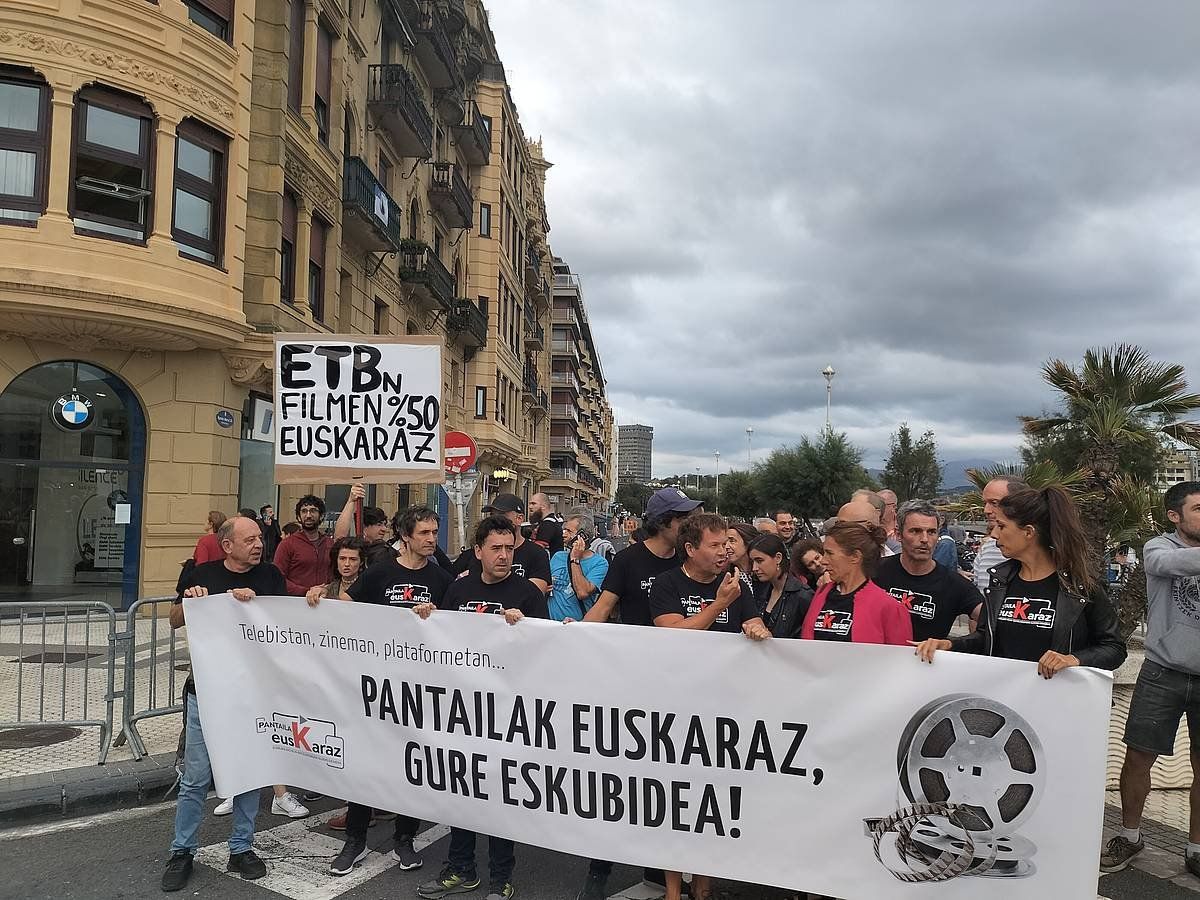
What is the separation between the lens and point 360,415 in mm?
6156

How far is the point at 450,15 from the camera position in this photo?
2827 centimetres

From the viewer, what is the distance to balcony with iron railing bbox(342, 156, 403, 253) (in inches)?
769

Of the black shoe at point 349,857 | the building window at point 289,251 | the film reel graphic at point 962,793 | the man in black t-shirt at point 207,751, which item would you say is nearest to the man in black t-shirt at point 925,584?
the film reel graphic at point 962,793

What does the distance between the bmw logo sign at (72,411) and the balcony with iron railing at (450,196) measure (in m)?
16.7

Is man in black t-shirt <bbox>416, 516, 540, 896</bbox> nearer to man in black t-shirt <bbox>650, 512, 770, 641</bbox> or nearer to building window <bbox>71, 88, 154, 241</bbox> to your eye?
man in black t-shirt <bbox>650, 512, 770, 641</bbox>

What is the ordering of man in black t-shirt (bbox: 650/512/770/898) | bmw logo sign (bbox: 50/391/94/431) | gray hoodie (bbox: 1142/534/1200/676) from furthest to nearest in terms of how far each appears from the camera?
bmw logo sign (bbox: 50/391/94/431) < gray hoodie (bbox: 1142/534/1200/676) < man in black t-shirt (bbox: 650/512/770/898)

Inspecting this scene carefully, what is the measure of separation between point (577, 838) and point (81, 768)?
387 centimetres

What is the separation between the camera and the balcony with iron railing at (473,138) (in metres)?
31.8

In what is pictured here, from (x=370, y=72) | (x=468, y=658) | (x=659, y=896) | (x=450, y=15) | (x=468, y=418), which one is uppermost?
(x=450, y=15)

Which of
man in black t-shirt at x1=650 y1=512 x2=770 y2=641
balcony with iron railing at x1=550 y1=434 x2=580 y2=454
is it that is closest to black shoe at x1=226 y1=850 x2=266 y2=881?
man in black t-shirt at x1=650 y1=512 x2=770 y2=641

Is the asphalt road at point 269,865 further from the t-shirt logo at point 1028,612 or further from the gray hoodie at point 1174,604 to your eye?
the t-shirt logo at point 1028,612

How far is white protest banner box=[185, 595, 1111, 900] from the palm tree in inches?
303

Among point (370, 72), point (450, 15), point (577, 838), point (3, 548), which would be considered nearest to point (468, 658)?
point (577, 838)

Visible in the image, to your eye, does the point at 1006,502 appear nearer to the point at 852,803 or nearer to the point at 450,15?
the point at 852,803
